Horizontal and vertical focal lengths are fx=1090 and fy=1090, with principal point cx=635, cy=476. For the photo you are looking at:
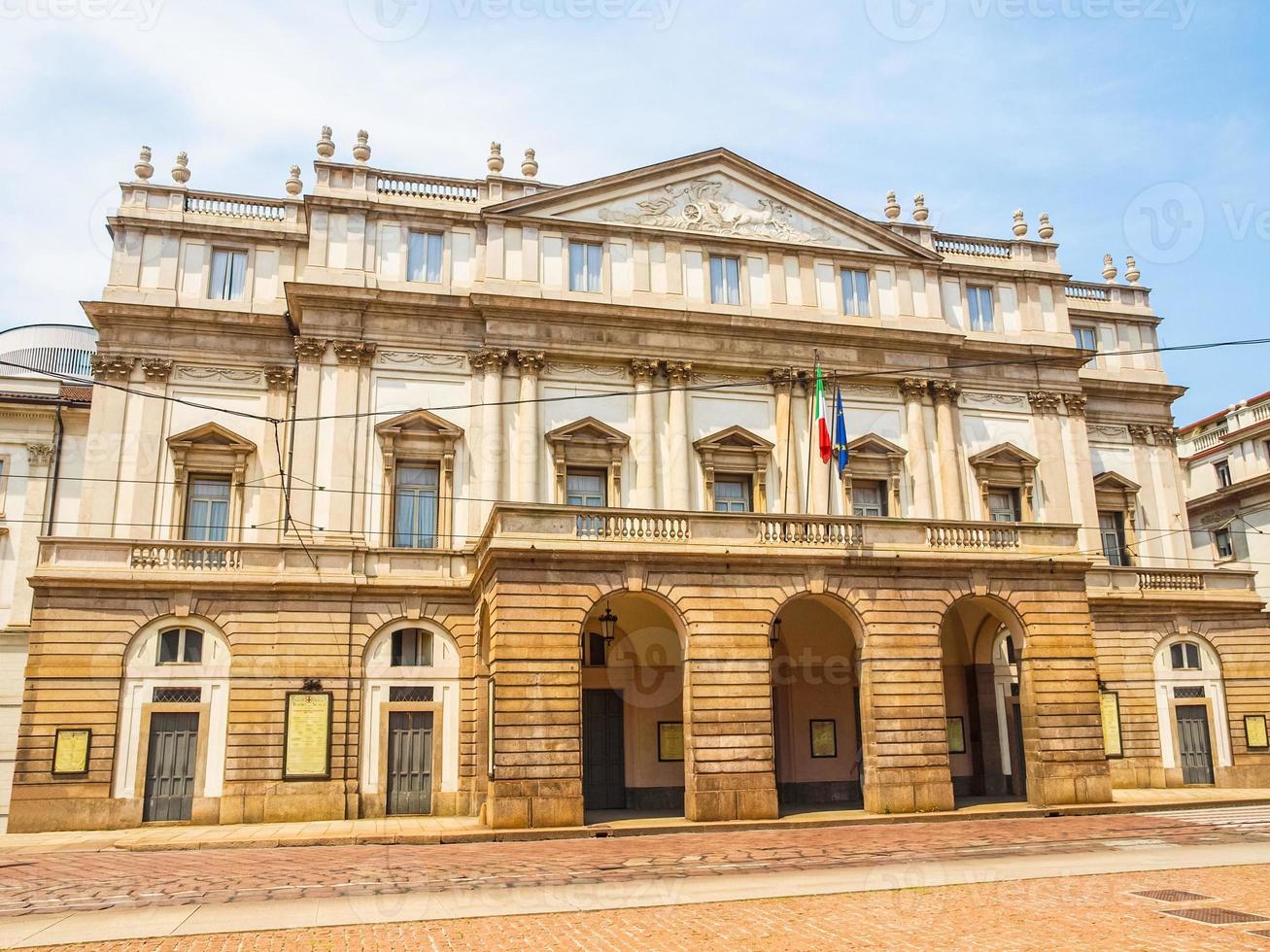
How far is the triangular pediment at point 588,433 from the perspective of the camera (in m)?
30.1

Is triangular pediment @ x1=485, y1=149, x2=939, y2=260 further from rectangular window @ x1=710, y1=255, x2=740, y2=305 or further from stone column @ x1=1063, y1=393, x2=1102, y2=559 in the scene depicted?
stone column @ x1=1063, y1=393, x2=1102, y2=559

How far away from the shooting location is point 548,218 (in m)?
31.9

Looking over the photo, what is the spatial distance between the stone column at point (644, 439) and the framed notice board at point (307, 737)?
968cm

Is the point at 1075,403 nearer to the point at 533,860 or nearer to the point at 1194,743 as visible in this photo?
the point at 1194,743

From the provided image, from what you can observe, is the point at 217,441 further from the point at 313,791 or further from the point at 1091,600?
the point at 1091,600

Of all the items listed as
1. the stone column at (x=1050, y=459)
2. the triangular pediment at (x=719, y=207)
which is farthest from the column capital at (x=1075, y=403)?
the triangular pediment at (x=719, y=207)

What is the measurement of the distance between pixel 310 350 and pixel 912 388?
17.6 m

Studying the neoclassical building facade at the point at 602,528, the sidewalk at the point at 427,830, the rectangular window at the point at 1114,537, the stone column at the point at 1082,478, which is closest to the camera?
the sidewalk at the point at 427,830

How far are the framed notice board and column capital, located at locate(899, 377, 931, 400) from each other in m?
18.8

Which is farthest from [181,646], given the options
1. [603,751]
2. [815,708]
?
[815,708]

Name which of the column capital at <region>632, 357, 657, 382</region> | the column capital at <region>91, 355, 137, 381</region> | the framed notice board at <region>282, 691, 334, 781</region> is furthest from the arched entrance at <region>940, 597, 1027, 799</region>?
the column capital at <region>91, 355, 137, 381</region>

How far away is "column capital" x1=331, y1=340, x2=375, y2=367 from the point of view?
29.7m

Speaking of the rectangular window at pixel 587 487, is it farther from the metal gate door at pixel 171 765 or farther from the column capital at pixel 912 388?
the metal gate door at pixel 171 765

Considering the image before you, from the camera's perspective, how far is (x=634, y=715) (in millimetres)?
28172
